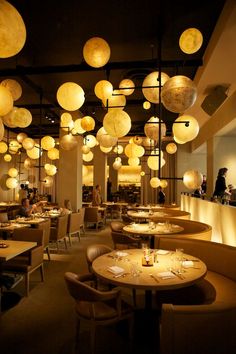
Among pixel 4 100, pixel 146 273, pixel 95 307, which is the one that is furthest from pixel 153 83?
pixel 95 307

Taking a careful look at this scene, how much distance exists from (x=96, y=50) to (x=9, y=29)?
1.44m

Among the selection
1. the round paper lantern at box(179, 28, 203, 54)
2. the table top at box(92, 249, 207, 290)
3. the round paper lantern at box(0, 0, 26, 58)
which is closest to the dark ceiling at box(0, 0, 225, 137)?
the round paper lantern at box(179, 28, 203, 54)

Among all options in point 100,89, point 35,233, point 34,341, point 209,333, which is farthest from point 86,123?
point 209,333

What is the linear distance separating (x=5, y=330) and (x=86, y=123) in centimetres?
338

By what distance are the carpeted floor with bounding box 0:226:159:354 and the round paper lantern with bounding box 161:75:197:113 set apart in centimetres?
249

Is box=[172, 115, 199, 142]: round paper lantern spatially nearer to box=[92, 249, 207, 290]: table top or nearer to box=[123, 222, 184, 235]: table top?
box=[92, 249, 207, 290]: table top

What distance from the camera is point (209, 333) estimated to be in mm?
1981

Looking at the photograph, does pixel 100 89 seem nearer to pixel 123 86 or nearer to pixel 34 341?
pixel 123 86

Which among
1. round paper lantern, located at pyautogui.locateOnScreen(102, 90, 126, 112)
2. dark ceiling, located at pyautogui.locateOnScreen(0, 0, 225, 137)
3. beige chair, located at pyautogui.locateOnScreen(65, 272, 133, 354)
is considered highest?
dark ceiling, located at pyautogui.locateOnScreen(0, 0, 225, 137)

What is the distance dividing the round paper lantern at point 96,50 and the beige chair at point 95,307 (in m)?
2.35

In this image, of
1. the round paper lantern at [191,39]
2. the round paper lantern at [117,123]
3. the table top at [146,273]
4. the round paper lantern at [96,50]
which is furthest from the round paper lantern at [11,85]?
the table top at [146,273]

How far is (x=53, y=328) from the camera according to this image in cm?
331

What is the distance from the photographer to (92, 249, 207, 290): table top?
99.7 inches

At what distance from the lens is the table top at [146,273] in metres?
2.53
